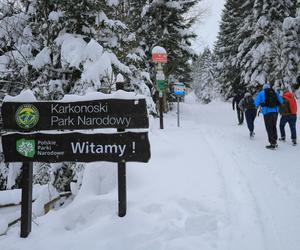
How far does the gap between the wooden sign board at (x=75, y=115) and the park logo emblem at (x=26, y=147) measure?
6.9 inches

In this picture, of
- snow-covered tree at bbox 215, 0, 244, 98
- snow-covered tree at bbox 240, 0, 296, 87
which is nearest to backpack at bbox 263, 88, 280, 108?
snow-covered tree at bbox 240, 0, 296, 87

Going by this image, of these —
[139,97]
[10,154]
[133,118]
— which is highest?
[139,97]

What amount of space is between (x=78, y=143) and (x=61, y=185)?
3.91m

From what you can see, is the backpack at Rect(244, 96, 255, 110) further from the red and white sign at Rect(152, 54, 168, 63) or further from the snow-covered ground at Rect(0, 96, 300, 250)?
the snow-covered ground at Rect(0, 96, 300, 250)

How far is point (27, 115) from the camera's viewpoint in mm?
4484

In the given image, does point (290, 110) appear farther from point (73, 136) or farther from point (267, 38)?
point (267, 38)

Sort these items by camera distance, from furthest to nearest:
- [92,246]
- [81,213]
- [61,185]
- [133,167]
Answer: [61,185] → [133,167] → [81,213] → [92,246]

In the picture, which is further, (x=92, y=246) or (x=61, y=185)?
(x=61, y=185)

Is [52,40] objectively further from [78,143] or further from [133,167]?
[78,143]

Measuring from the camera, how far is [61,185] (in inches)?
313

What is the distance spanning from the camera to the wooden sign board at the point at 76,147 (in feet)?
14.3

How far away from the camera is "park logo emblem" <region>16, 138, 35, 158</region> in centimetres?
452

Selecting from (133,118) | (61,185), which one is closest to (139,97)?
(133,118)

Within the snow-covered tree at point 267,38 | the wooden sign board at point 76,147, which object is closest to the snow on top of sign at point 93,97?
the wooden sign board at point 76,147
